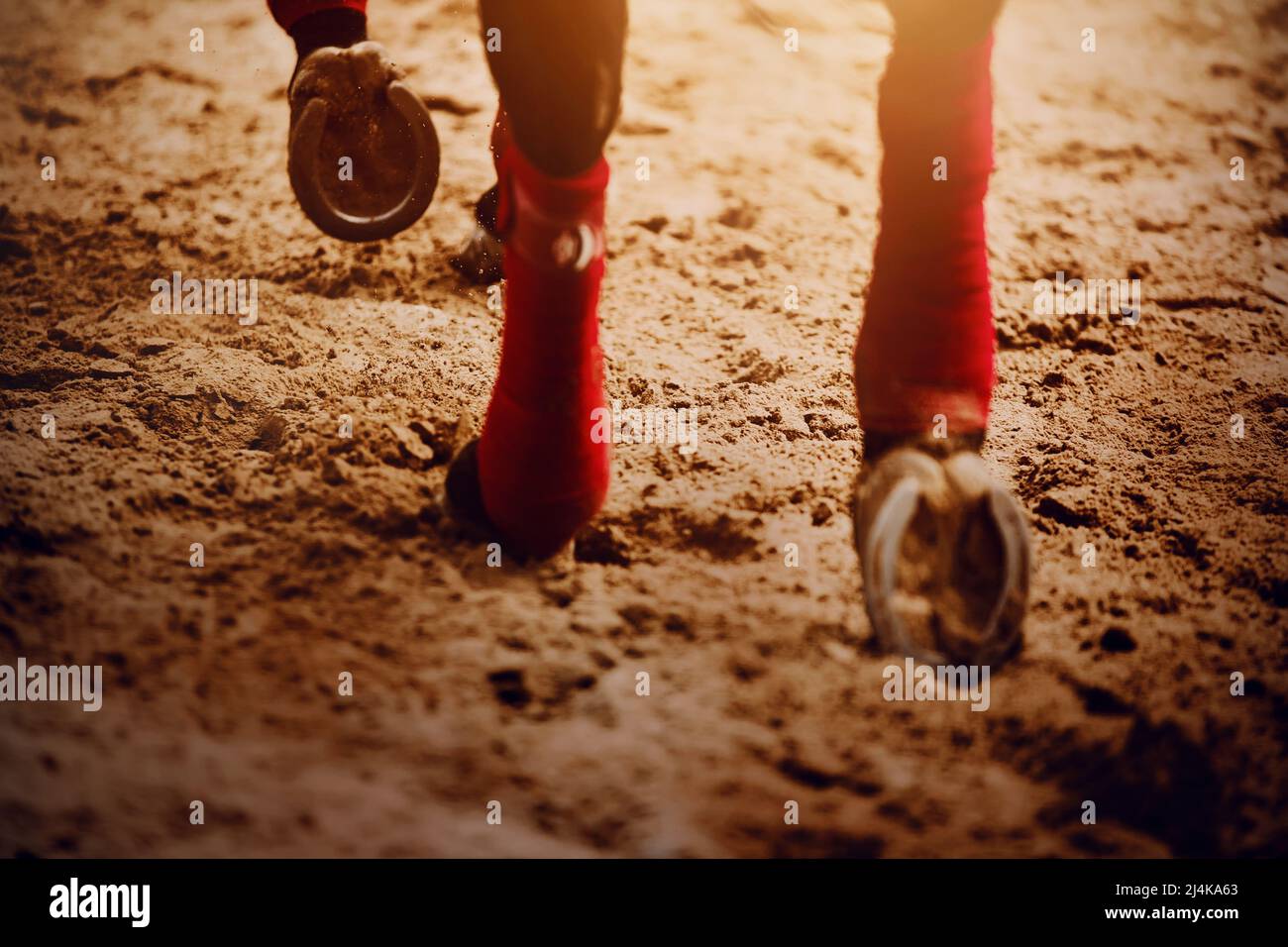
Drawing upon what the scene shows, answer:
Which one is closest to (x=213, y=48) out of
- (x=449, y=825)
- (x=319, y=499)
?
(x=319, y=499)

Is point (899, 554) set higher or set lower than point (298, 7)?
lower

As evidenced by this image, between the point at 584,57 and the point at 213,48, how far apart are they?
212 centimetres

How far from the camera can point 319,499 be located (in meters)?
1.41

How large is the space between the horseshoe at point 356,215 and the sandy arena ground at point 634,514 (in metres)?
0.24

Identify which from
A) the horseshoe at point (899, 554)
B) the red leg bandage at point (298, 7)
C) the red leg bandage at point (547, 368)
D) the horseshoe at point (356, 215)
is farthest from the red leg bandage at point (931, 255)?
the red leg bandage at point (298, 7)

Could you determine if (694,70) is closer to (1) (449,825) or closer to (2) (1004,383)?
(2) (1004,383)

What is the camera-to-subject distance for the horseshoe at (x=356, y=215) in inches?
58.6

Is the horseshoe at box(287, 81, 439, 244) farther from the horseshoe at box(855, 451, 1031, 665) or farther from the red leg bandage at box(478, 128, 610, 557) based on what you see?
the horseshoe at box(855, 451, 1031, 665)

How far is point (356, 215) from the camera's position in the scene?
1.62 m

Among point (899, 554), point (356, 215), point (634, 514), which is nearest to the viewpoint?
point (899, 554)

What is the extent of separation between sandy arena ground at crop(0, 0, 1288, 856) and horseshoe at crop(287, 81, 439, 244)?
9.6 inches

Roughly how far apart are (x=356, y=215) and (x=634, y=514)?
2.33 feet

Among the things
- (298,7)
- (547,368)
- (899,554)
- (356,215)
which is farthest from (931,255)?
(298,7)

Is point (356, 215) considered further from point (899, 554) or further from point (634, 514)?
point (899, 554)
